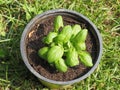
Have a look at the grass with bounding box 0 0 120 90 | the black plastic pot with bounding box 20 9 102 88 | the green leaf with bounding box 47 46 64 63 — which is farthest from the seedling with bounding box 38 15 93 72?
the grass with bounding box 0 0 120 90

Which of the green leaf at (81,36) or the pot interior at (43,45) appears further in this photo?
the pot interior at (43,45)

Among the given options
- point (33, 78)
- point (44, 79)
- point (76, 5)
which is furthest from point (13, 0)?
point (44, 79)

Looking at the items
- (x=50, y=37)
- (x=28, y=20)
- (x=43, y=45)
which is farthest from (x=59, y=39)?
(x=28, y=20)

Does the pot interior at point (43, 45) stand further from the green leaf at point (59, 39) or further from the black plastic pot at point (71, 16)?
the green leaf at point (59, 39)

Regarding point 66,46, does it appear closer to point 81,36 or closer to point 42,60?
point 81,36

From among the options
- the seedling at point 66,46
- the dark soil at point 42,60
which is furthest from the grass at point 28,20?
the seedling at point 66,46
